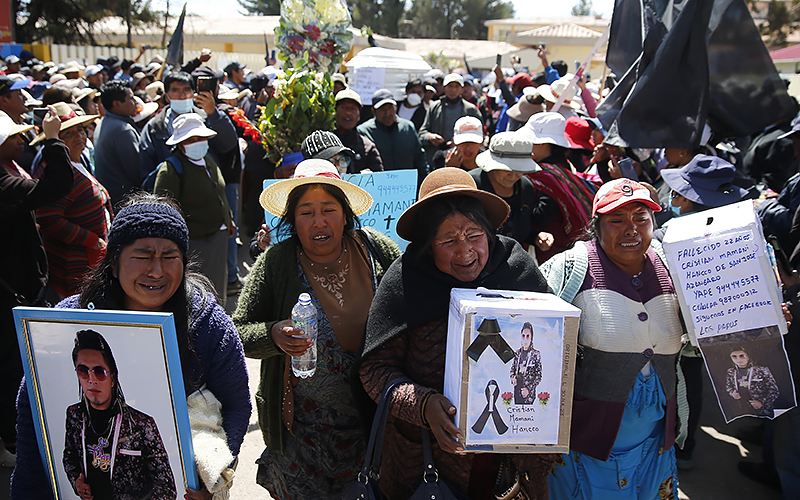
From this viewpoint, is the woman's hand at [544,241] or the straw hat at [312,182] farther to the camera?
the woman's hand at [544,241]

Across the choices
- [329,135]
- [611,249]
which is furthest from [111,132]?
[611,249]

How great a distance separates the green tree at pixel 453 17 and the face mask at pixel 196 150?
56928 mm

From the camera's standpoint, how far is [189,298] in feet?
6.76

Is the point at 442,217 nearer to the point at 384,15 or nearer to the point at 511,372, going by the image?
the point at 511,372

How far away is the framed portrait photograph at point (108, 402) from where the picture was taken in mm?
A: 1711

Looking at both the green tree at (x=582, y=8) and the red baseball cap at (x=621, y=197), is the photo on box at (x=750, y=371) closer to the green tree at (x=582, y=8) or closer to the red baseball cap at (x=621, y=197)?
the red baseball cap at (x=621, y=197)

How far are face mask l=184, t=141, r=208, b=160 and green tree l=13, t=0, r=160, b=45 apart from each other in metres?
30.2

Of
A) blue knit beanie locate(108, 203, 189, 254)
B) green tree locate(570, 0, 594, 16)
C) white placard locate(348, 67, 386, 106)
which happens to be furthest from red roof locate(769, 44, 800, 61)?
green tree locate(570, 0, 594, 16)

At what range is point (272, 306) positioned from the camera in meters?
2.56

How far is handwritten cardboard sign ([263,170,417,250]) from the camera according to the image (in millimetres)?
3889

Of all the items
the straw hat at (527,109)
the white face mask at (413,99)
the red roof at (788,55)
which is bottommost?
the straw hat at (527,109)

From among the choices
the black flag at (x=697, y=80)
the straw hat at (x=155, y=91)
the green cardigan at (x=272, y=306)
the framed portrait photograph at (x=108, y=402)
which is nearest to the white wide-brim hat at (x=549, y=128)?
the black flag at (x=697, y=80)

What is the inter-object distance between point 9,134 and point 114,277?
2.21 metres

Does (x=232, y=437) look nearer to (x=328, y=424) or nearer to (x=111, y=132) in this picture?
(x=328, y=424)
